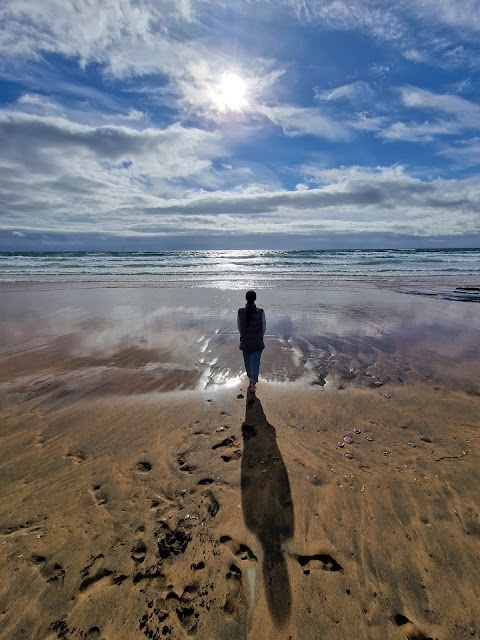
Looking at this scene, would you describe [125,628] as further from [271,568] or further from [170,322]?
[170,322]

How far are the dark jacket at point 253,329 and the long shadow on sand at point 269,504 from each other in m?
1.56

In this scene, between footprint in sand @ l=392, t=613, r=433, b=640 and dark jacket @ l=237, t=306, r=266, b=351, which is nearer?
footprint in sand @ l=392, t=613, r=433, b=640

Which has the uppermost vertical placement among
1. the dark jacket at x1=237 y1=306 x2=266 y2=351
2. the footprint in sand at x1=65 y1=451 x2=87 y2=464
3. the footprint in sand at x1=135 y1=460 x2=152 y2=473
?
the dark jacket at x1=237 y1=306 x2=266 y2=351

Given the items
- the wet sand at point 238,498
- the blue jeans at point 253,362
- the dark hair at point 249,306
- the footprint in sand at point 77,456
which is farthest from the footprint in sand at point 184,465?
the dark hair at point 249,306

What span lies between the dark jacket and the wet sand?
3.00 feet

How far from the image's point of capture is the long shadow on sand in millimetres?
2893

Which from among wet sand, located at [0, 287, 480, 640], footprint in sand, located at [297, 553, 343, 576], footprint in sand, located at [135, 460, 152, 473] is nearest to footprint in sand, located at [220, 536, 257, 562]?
wet sand, located at [0, 287, 480, 640]

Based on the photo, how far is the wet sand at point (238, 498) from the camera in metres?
2.75

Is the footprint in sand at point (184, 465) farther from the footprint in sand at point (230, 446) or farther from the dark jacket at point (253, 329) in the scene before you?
the dark jacket at point (253, 329)

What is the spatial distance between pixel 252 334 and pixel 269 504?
3229 mm

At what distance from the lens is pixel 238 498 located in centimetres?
384

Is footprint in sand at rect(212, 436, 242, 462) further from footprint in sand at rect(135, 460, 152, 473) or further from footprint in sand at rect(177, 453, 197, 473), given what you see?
footprint in sand at rect(135, 460, 152, 473)

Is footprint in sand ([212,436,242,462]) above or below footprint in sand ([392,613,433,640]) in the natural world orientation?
above

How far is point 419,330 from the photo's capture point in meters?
10.8
